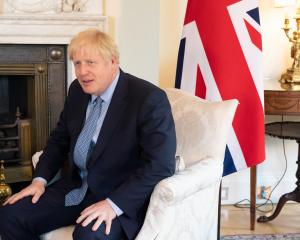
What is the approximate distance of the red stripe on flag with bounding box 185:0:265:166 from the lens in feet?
Answer: 8.17

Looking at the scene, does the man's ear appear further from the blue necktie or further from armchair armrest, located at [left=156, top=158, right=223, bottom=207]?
armchair armrest, located at [left=156, top=158, right=223, bottom=207]

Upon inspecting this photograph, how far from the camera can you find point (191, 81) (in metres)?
2.57

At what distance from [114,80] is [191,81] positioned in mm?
764

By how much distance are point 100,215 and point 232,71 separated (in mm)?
1142

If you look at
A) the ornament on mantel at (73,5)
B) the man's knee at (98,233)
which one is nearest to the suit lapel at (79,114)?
the man's knee at (98,233)

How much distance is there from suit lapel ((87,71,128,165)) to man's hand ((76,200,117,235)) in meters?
0.20

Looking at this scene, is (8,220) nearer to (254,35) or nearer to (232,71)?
(232,71)

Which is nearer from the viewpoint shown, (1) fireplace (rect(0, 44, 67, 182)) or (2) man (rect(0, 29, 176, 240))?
(2) man (rect(0, 29, 176, 240))

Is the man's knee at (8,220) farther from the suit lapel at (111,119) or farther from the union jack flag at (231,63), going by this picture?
the union jack flag at (231,63)

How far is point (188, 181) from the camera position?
5.82 feet

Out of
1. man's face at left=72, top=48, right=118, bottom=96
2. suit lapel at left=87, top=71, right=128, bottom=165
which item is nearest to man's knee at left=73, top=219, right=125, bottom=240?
suit lapel at left=87, top=71, right=128, bottom=165

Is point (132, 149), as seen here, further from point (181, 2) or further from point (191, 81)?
point (181, 2)

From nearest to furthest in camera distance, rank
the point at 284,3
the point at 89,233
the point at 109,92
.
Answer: the point at 89,233, the point at 109,92, the point at 284,3

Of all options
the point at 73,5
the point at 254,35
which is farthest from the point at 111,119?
the point at 73,5
